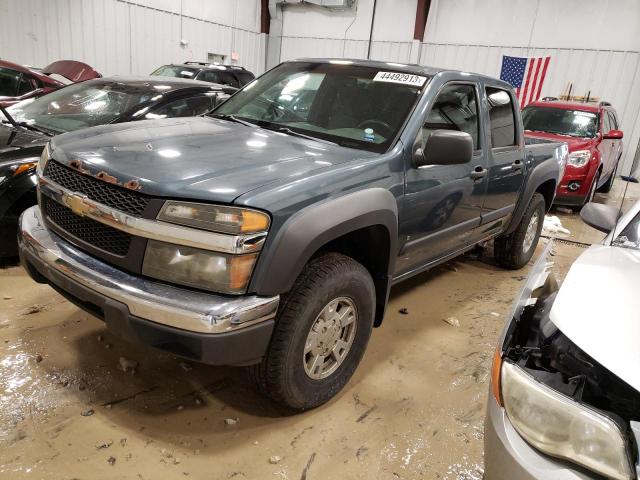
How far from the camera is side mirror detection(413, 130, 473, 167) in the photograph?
93.6 inches

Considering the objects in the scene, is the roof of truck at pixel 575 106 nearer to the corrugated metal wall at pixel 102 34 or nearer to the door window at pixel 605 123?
the door window at pixel 605 123

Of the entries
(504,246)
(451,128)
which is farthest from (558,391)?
(504,246)

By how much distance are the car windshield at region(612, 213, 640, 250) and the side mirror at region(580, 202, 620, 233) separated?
8 cm

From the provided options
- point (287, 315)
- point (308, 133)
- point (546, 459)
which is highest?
point (308, 133)

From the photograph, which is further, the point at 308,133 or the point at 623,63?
the point at 623,63

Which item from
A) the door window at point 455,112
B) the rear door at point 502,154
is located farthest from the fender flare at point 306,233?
the rear door at point 502,154

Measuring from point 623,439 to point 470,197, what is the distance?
2126mm

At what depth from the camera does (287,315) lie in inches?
78.5

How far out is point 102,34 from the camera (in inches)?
413

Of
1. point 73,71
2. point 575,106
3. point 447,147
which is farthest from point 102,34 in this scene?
point 447,147

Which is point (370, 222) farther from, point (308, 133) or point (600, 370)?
point (600, 370)

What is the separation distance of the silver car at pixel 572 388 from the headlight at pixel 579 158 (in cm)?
583

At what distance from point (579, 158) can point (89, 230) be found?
6.65 metres

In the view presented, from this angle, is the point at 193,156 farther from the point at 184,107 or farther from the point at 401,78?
the point at 184,107
